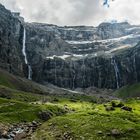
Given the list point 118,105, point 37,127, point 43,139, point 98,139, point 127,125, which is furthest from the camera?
point 118,105

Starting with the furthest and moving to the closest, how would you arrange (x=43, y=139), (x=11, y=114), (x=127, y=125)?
(x=11, y=114) → (x=127, y=125) → (x=43, y=139)

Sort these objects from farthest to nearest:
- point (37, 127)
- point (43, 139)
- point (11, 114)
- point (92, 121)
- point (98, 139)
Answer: point (11, 114) → point (37, 127) → point (92, 121) → point (43, 139) → point (98, 139)

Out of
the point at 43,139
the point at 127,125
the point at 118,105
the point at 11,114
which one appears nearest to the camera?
the point at 43,139

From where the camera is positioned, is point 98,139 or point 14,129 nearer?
point 98,139

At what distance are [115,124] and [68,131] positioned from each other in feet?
29.5

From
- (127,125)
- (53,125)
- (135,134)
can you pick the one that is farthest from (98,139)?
(53,125)

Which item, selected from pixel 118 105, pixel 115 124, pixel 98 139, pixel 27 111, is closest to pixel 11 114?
pixel 27 111

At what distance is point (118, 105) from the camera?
120 meters

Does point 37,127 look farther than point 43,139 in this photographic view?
Yes

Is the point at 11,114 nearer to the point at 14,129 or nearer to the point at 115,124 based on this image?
the point at 14,129

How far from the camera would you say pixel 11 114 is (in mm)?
87812

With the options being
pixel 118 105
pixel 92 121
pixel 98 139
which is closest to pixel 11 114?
pixel 92 121

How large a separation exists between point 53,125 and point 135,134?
69.5ft

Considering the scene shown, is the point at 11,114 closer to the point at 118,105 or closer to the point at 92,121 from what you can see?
the point at 92,121
